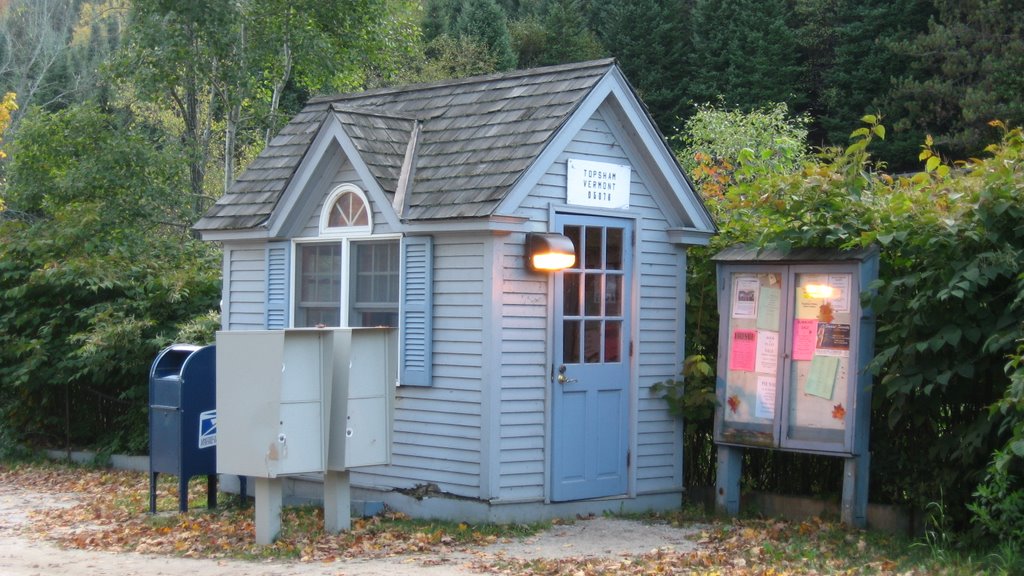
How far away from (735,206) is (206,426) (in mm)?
5593

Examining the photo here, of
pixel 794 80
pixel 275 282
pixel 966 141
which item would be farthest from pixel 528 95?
pixel 794 80

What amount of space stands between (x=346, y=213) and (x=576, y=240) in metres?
2.26

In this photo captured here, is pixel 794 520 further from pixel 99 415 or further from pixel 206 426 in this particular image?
pixel 99 415

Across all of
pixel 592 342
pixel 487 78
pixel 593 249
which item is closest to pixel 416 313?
pixel 592 342

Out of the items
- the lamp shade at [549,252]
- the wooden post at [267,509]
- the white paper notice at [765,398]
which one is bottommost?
the wooden post at [267,509]

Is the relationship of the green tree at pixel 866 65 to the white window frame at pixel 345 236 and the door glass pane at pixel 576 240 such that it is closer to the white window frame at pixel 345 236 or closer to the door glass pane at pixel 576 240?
the door glass pane at pixel 576 240

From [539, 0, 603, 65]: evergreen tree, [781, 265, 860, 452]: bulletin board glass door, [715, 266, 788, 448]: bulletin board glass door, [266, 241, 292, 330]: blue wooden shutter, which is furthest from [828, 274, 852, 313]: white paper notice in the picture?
[539, 0, 603, 65]: evergreen tree

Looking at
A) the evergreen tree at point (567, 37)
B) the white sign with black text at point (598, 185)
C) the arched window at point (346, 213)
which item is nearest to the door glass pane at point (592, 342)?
the white sign with black text at point (598, 185)

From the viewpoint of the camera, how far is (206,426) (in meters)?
11.9

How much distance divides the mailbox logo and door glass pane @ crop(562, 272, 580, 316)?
3.50m

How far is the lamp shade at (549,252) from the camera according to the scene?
35.2ft

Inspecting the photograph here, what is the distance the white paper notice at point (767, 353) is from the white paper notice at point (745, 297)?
0.22 metres

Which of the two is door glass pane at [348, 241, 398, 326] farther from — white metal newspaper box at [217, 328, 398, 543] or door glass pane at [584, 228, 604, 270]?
door glass pane at [584, 228, 604, 270]

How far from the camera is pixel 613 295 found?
461 inches
